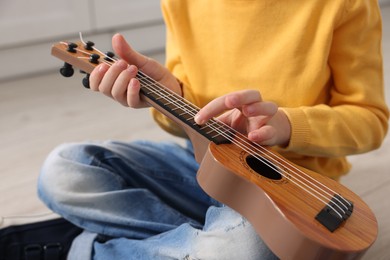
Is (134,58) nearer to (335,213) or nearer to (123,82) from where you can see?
(123,82)

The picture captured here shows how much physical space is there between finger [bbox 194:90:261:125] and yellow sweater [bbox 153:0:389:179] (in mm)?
96

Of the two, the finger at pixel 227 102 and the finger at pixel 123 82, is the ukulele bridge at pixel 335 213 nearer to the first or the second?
the finger at pixel 227 102

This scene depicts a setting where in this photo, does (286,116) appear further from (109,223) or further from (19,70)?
(19,70)

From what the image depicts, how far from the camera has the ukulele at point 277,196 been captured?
1.61 ft

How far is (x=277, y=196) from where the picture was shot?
526mm

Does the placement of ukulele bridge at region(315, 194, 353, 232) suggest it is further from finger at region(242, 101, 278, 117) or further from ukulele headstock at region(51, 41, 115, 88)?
ukulele headstock at region(51, 41, 115, 88)

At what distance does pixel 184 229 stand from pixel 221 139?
0.52 ft

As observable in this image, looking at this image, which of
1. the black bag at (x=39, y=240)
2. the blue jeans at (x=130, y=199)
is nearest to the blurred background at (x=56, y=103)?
the black bag at (x=39, y=240)

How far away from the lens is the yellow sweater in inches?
27.3

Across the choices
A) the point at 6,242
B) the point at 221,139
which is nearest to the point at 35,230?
the point at 6,242

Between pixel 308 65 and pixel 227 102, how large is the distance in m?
0.20

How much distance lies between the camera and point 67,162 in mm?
832

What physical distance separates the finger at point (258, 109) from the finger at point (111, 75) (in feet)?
0.59

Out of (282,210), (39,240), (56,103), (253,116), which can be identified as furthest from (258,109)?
(56,103)
